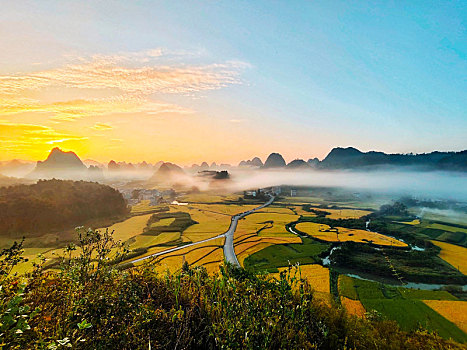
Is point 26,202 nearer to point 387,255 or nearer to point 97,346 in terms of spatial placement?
point 97,346

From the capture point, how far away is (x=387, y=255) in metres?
28.0

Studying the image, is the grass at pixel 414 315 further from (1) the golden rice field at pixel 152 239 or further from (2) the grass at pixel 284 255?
(1) the golden rice field at pixel 152 239

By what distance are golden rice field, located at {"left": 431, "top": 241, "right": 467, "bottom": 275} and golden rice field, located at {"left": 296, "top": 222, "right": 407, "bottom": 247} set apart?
176 inches

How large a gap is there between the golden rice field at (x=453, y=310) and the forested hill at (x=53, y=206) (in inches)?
1809

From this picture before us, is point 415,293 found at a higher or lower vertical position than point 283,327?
lower

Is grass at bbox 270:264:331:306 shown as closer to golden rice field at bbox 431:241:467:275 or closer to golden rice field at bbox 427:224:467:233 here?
golden rice field at bbox 431:241:467:275

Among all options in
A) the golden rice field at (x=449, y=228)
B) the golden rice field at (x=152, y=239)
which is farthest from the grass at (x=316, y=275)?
the golden rice field at (x=449, y=228)

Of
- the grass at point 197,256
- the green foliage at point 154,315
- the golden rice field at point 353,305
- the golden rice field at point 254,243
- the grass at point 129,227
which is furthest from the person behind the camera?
the grass at point 129,227

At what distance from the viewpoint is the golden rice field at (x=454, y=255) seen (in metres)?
25.5

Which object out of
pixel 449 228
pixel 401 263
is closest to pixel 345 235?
pixel 401 263

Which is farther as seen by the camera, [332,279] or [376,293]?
[332,279]

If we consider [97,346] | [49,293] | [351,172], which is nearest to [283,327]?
[97,346]

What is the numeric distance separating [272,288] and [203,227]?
36.4m

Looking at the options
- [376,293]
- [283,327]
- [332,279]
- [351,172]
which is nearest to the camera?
[283,327]
